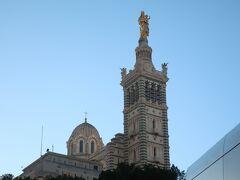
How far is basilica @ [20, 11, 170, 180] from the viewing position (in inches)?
3568

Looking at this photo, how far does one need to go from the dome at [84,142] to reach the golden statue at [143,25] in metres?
24.4

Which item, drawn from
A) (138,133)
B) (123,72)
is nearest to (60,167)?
(138,133)

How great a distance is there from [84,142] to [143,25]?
27922mm

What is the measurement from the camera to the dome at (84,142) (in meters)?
109

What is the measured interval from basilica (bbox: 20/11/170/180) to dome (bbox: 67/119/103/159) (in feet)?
23.6

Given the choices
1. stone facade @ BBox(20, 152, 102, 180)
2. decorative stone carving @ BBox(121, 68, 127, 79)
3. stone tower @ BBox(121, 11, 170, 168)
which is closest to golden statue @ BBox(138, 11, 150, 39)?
stone tower @ BBox(121, 11, 170, 168)

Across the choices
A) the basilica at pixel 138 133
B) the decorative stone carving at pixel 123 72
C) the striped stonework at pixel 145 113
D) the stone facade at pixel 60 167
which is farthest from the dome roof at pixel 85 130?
the decorative stone carving at pixel 123 72

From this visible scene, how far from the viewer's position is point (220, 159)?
16.3m

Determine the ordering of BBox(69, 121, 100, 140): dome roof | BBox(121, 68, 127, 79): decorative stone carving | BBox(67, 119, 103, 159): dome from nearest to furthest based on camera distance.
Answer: BBox(121, 68, 127, 79): decorative stone carving, BBox(67, 119, 103, 159): dome, BBox(69, 121, 100, 140): dome roof

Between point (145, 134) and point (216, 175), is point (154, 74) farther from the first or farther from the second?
point (216, 175)

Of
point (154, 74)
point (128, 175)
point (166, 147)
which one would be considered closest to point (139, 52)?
point (154, 74)

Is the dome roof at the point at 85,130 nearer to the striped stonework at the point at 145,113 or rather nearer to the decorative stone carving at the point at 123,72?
the striped stonework at the point at 145,113

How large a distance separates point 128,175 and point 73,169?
36.6 meters

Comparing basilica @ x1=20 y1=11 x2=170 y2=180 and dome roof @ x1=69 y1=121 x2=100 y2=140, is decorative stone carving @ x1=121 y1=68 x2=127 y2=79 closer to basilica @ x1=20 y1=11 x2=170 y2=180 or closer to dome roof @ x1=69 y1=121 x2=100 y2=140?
basilica @ x1=20 y1=11 x2=170 y2=180
